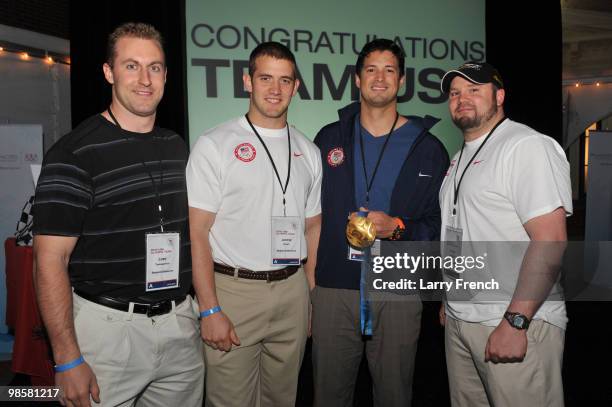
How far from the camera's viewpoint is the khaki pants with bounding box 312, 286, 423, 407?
7.27ft

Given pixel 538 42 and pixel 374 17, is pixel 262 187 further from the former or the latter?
pixel 538 42

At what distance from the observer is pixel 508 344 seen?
174cm

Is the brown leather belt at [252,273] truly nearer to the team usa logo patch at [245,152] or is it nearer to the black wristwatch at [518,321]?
the team usa logo patch at [245,152]

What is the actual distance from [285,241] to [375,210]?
47 cm

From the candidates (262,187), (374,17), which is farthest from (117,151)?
(374,17)

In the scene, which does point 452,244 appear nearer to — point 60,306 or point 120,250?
point 120,250

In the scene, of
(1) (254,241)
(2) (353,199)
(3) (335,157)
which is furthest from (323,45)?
(1) (254,241)

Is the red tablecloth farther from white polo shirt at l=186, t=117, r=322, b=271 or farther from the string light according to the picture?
the string light

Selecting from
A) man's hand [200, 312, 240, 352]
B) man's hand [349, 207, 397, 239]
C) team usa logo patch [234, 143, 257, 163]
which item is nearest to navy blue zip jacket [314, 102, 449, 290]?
man's hand [349, 207, 397, 239]

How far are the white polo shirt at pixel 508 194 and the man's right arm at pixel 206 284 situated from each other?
3.11ft

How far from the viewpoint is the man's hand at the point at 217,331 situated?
6.26 ft

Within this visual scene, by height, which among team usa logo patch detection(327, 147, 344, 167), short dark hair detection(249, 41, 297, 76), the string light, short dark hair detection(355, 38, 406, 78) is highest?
the string light

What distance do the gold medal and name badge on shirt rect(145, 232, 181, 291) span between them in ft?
2.34

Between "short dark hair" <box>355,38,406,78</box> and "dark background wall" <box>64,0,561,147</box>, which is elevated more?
"dark background wall" <box>64,0,561,147</box>
